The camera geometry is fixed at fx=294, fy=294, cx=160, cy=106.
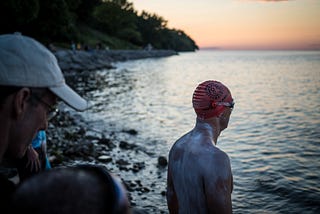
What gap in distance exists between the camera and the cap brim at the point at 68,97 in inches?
74.0

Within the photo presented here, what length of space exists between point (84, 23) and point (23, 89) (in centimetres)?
9707

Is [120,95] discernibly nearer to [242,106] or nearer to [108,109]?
[108,109]

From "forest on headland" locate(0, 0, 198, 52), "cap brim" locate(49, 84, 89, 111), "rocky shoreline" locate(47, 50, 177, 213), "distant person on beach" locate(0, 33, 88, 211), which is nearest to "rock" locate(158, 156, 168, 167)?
"rocky shoreline" locate(47, 50, 177, 213)

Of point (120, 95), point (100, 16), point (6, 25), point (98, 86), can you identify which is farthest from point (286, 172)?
point (100, 16)

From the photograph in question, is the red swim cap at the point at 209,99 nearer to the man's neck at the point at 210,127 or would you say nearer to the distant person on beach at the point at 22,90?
the man's neck at the point at 210,127

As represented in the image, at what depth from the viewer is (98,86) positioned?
1167 inches

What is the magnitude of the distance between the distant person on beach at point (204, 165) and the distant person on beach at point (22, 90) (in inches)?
69.0

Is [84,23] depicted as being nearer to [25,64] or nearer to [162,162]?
[162,162]

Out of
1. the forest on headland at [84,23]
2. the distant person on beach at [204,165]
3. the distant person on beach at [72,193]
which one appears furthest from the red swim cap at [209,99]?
the forest on headland at [84,23]

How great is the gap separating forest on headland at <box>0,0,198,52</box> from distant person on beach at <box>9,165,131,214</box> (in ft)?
115

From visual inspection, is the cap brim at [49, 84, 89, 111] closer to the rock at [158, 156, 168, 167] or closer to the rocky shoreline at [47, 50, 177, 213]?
the rocky shoreline at [47, 50, 177, 213]

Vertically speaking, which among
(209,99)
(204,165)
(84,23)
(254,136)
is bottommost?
(254,136)

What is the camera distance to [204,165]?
10.1 feet

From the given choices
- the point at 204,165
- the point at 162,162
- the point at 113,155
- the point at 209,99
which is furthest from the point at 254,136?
the point at 204,165
